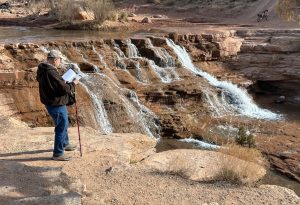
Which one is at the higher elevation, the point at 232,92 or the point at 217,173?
the point at 217,173

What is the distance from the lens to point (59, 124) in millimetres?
6555

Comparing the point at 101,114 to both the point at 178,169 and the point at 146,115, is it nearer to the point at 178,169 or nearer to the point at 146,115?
the point at 146,115

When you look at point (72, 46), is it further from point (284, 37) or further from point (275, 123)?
point (284, 37)

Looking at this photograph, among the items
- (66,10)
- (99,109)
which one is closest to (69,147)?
(99,109)

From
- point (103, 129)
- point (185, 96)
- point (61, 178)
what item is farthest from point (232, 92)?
point (61, 178)

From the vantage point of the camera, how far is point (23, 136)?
7957 mm

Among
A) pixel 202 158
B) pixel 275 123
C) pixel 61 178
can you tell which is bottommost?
pixel 275 123

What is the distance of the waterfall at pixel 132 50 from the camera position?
15.8 m

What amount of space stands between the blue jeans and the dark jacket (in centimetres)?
10

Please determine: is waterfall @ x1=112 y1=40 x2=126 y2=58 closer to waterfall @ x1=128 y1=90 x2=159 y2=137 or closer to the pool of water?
the pool of water

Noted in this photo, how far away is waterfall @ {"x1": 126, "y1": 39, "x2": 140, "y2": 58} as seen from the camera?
51.9ft

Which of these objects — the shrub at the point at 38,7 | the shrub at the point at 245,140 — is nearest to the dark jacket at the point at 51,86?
the shrub at the point at 245,140

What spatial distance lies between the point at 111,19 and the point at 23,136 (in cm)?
1777

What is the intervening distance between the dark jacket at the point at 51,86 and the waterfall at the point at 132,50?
945 centimetres
